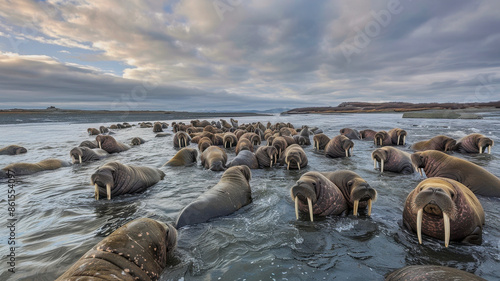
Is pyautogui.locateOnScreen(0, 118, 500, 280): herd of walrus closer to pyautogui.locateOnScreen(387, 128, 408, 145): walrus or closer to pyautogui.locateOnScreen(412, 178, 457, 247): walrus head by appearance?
pyautogui.locateOnScreen(412, 178, 457, 247): walrus head

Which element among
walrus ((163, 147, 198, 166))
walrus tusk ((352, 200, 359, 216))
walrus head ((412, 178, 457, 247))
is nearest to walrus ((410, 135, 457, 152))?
walrus tusk ((352, 200, 359, 216))

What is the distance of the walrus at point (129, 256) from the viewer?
7.84ft

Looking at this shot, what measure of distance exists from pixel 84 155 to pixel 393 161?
1309 cm

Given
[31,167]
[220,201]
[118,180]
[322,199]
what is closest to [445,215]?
[322,199]

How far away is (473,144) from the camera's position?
1053 cm

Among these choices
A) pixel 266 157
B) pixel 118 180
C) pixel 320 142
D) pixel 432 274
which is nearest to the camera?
pixel 432 274

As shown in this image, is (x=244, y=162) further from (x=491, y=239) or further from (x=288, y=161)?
(x=491, y=239)

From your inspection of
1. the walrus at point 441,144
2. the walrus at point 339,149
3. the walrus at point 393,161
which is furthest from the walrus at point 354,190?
the walrus at point 441,144

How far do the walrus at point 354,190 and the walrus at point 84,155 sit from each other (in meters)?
10.7

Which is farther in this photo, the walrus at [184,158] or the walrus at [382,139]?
the walrus at [382,139]

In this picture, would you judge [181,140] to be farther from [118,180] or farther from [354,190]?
[354,190]

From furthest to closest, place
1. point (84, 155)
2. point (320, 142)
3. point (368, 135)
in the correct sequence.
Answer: point (368, 135) < point (320, 142) < point (84, 155)

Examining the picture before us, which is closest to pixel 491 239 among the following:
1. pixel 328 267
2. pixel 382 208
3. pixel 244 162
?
pixel 382 208

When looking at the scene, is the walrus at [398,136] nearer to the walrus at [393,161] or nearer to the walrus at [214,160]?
the walrus at [393,161]
